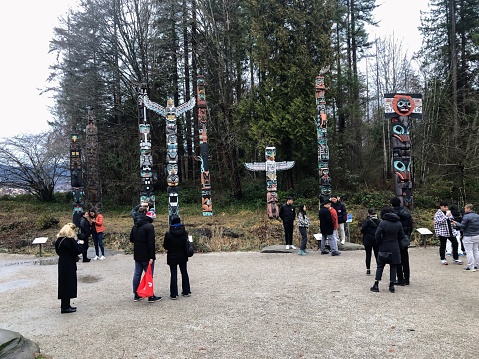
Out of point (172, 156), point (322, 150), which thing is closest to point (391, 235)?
point (322, 150)

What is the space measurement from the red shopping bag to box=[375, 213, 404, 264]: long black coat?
394 cm

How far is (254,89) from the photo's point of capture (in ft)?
70.7

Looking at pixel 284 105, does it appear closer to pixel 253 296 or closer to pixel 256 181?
pixel 256 181

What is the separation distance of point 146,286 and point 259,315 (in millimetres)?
1965

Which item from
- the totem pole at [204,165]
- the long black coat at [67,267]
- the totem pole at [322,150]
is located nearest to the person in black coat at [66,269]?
the long black coat at [67,267]

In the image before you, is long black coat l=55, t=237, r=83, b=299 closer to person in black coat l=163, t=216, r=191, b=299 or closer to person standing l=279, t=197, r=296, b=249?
person in black coat l=163, t=216, r=191, b=299

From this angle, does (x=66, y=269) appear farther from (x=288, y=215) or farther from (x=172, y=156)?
(x=172, y=156)

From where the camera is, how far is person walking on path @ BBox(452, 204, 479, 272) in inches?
300

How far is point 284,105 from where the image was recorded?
812 inches

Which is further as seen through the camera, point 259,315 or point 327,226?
point 327,226

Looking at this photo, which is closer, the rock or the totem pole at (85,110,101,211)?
the rock

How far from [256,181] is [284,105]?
521 centimetres

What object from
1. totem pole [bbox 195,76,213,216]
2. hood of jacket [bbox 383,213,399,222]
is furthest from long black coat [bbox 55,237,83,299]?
totem pole [bbox 195,76,213,216]

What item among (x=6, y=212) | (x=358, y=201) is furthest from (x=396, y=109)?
(x=6, y=212)
